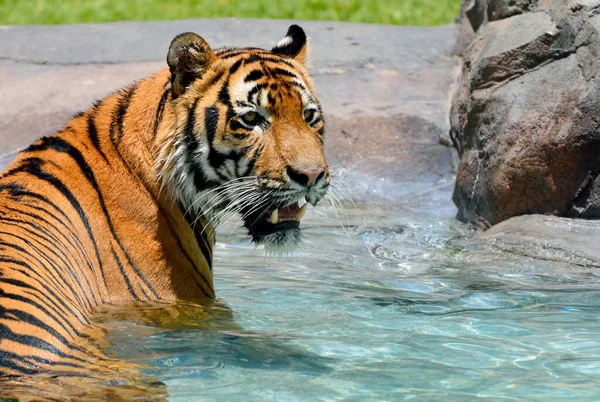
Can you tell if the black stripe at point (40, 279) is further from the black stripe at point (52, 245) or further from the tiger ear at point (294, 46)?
the tiger ear at point (294, 46)

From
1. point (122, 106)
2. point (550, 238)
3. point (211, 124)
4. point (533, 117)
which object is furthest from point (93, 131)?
point (533, 117)

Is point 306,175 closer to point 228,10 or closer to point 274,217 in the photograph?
point 274,217

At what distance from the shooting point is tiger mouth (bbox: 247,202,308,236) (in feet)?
13.5

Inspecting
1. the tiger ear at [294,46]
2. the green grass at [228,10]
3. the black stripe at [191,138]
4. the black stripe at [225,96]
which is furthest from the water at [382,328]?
the green grass at [228,10]

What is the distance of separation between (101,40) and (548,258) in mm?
5217

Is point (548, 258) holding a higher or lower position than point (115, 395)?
higher

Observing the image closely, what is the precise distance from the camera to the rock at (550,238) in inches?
218

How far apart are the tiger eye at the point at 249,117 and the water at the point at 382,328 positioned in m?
0.83

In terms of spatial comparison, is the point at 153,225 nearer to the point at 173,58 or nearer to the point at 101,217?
the point at 101,217

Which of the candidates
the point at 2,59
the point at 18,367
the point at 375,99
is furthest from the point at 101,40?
the point at 18,367

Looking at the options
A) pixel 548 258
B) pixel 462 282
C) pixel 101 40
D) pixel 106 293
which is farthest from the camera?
pixel 101 40

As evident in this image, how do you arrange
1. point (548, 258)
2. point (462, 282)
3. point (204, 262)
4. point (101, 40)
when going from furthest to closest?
point (101, 40)
point (548, 258)
point (462, 282)
point (204, 262)

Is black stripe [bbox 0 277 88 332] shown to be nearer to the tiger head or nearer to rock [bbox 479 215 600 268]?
the tiger head

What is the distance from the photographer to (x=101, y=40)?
9195 mm
